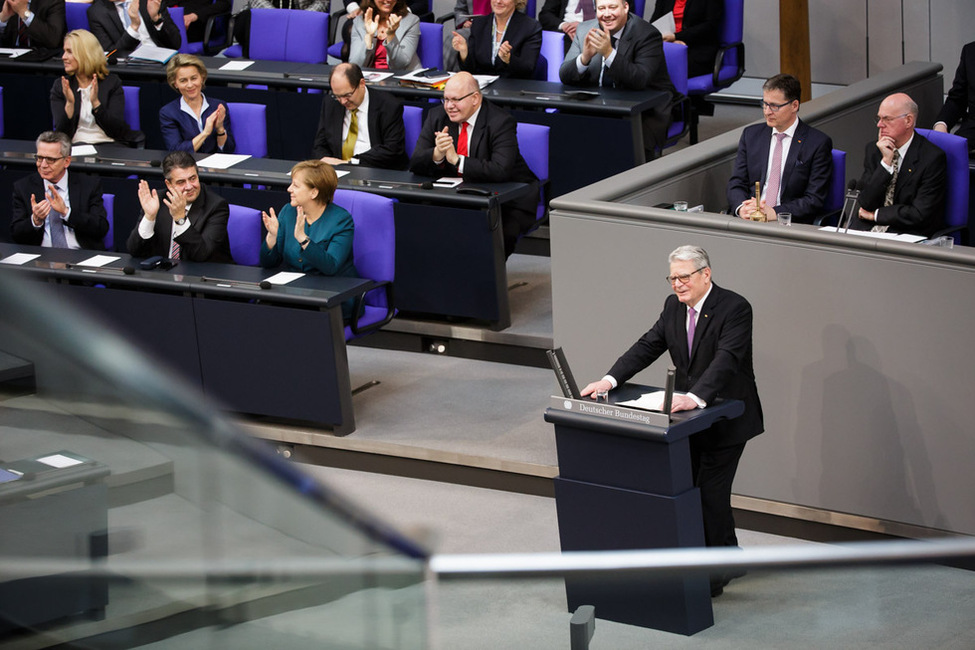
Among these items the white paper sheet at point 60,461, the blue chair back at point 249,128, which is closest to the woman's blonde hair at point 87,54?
the blue chair back at point 249,128

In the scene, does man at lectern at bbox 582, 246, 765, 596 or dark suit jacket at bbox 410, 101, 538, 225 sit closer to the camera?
man at lectern at bbox 582, 246, 765, 596

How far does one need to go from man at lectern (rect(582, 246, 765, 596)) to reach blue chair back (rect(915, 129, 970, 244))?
6.30 feet

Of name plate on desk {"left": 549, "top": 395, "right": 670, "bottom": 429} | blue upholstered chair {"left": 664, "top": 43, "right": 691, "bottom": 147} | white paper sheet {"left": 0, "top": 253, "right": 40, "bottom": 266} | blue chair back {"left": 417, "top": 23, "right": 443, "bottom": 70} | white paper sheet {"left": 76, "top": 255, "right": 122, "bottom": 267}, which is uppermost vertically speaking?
blue chair back {"left": 417, "top": 23, "right": 443, "bottom": 70}

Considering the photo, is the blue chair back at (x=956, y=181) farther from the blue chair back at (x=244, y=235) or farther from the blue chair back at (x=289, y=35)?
the blue chair back at (x=289, y=35)

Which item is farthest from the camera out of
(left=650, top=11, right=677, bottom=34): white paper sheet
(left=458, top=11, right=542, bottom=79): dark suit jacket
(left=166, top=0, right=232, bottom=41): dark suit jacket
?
(left=166, top=0, right=232, bottom=41): dark suit jacket

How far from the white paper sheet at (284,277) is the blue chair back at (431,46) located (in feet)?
10.8

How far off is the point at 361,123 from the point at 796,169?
8.50 feet

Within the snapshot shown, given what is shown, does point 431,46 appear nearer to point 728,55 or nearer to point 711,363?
point 728,55

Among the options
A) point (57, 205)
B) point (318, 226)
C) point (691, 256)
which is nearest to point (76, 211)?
point (57, 205)

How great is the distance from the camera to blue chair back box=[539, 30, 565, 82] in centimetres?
930

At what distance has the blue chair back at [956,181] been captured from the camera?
6648 millimetres

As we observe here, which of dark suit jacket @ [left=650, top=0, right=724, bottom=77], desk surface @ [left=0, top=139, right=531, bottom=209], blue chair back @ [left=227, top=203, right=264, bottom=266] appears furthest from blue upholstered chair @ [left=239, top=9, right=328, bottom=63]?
blue chair back @ [left=227, top=203, right=264, bottom=266]

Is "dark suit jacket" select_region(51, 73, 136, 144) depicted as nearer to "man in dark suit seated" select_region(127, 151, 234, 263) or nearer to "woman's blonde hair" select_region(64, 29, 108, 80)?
"woman's blonde hair" select_region(64, 29, 108, 80)

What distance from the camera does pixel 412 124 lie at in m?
8.23
